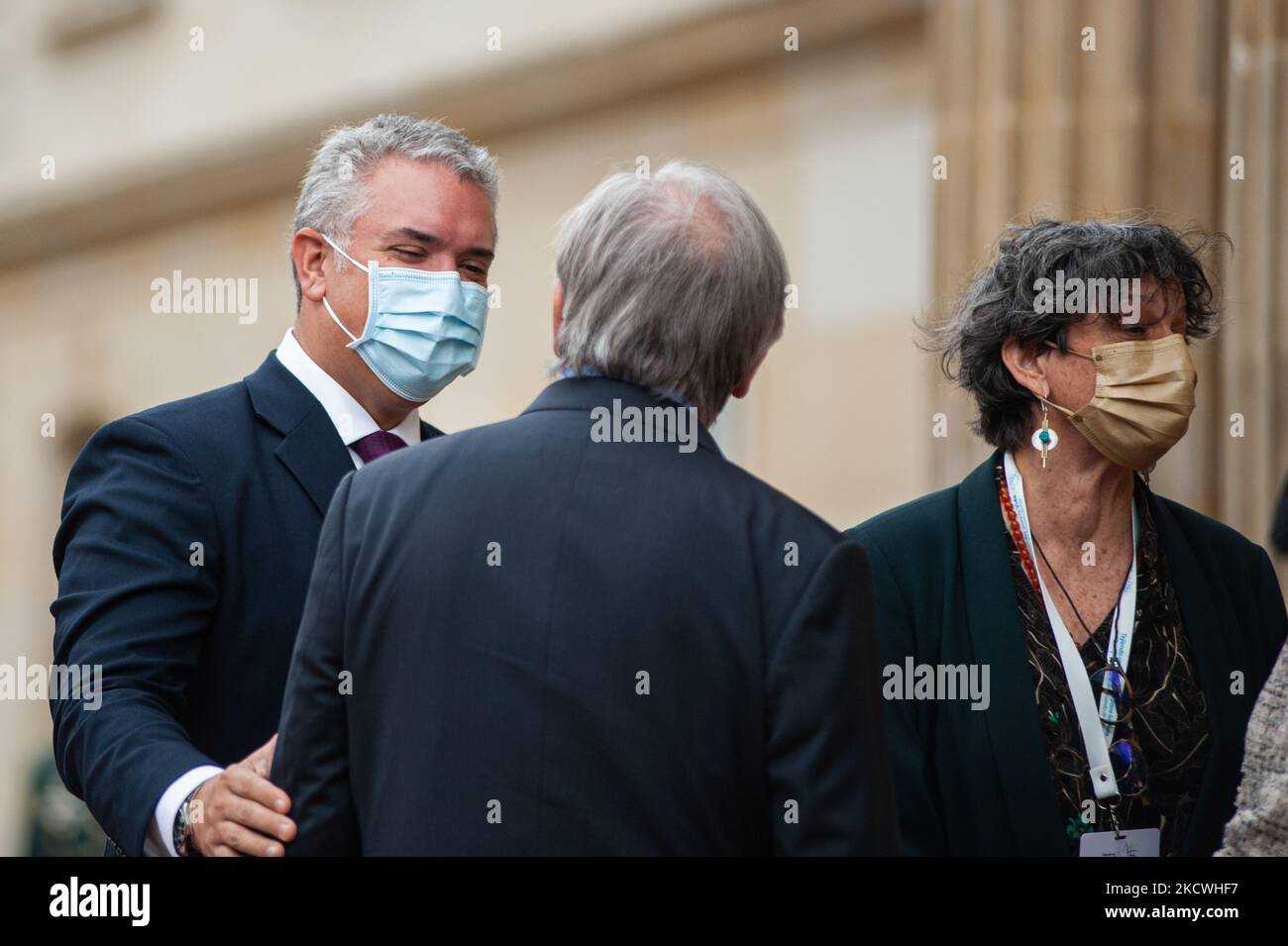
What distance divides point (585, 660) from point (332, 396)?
4.21 feet

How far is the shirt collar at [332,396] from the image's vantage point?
365cm

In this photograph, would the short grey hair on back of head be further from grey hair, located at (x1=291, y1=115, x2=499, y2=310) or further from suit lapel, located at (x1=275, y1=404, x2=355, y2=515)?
grey hair, located at (x1=291, y1=115, x2=499, y2=310)

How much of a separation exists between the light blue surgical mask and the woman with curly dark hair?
94cm

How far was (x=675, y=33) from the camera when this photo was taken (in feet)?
29.7

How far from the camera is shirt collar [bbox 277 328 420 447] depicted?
365 cm

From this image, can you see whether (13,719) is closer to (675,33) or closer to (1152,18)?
(675,33)

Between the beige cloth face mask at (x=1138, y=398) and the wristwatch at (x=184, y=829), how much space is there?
1.95 meters

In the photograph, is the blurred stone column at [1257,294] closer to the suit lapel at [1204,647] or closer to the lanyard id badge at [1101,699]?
the suit lapel at [1204,647]

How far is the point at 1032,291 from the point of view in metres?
3.89

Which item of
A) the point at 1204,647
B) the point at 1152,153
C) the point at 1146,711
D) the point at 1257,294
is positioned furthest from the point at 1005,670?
the point at 1152,153

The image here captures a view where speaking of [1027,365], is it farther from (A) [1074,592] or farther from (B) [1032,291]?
(A) [1074,592]

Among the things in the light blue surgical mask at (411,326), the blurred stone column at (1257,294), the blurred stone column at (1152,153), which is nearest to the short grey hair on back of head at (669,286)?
the light blue surgical mask at (411,326)

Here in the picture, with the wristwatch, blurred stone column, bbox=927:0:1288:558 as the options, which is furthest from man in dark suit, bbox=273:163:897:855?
blurred stone column, bbox=927:0:1288:558
